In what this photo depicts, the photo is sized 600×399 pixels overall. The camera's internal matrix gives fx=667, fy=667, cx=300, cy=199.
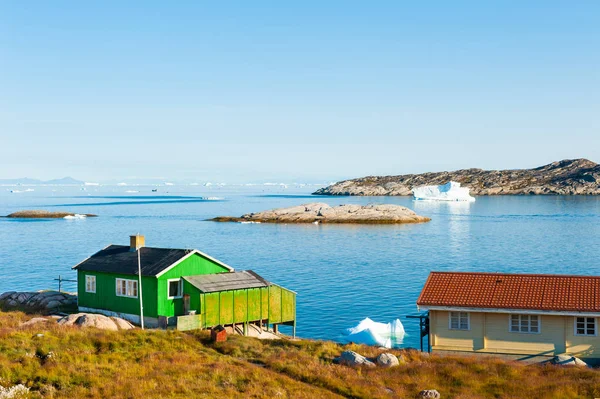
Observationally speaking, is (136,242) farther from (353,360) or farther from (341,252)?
(341,252)

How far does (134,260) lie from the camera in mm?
40156

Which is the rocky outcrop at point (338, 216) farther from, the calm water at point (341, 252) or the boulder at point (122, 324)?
the boulder at point (122, 324)

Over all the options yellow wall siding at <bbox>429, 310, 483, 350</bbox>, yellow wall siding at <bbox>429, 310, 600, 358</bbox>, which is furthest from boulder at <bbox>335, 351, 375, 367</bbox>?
yellow wall siding at <bbox>429, 310, 600, 358</bbox>

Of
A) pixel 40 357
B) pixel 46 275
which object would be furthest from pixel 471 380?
pixel 46 275

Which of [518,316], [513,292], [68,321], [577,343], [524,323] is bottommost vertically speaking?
[577,343]

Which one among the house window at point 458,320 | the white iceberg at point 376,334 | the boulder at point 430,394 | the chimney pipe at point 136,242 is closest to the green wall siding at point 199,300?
the chimney pipe at point 136,242

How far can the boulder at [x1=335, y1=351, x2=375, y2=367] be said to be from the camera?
2930 centimetres

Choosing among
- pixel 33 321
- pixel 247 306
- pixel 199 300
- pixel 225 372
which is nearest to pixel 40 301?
pixel 33 321

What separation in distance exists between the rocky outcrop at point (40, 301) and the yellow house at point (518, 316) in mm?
24644

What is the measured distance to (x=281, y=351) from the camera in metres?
31.8

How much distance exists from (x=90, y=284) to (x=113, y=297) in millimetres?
2331

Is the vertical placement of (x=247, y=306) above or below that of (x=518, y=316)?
below

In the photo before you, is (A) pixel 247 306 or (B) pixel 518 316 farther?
(A) pixel 247 306

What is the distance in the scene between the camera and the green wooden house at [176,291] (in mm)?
37562
